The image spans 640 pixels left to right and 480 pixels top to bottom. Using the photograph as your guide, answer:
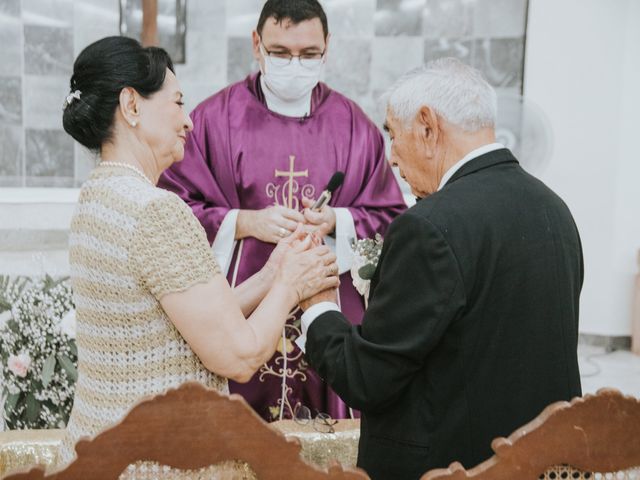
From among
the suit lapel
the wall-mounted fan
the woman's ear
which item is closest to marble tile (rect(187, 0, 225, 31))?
the wall-mounted fan

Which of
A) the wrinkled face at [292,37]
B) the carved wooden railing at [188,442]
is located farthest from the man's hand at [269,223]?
the carved wooden railing at [188,442]

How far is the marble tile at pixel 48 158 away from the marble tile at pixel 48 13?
0.76 meters

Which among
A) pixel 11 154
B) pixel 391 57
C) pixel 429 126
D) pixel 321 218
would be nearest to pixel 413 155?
pixel 429 126

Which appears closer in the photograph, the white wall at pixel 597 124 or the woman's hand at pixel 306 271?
the woman's hand at pixel 306 271

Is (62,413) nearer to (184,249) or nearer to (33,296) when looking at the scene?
(33,296)

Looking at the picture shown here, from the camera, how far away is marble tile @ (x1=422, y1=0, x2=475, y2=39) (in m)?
5.84

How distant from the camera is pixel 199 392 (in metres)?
1.18

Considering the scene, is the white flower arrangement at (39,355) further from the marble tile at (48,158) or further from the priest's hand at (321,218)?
the marble tile at (48,158)

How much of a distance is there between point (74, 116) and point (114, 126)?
0.28 ft

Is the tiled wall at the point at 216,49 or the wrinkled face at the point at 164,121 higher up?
the tiled wall at the point at 216,49

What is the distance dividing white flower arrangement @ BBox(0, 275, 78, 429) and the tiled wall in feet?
9.52

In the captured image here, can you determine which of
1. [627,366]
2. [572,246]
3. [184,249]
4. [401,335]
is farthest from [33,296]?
[627,366]

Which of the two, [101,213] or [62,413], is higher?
[101,213]

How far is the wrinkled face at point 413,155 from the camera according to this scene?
5.39 feet
